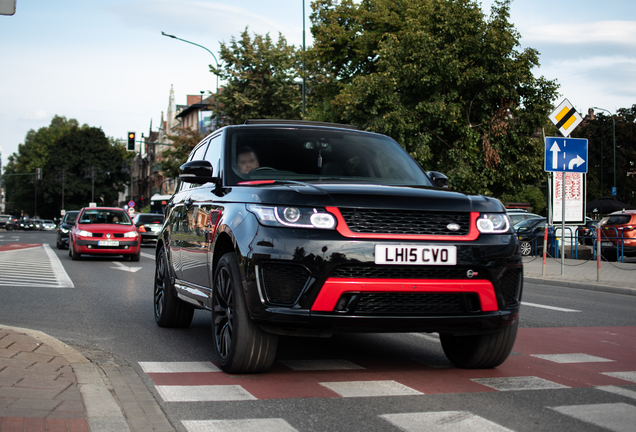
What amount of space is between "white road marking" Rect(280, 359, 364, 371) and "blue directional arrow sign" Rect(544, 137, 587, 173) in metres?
11.4

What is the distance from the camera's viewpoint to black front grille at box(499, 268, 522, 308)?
507 centimetres

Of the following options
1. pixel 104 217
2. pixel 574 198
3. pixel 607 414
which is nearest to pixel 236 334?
pixel 607 414

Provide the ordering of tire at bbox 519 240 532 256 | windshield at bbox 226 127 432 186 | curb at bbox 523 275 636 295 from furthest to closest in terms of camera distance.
A: 1. tire at bbox 519 240 532 256
2. curb at bbox 523 275 636 295
3. windshield at bbox 226 127 432 186

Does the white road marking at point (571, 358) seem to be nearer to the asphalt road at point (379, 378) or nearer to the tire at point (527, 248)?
the asphalt road at point (379, 378)

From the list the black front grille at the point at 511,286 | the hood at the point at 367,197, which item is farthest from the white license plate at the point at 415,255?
the black front grille at the point at 511,286

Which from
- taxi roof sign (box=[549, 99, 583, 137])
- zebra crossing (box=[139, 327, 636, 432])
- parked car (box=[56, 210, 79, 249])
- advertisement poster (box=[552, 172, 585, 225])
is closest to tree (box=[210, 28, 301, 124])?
parked car (box=[56, 210, 79, 249])

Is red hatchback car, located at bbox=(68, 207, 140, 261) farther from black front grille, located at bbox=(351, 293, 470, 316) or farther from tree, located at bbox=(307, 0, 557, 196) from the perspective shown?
black front grille, located at bbox=(351, 293, 470, 316)

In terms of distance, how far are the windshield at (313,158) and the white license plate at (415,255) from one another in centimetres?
119

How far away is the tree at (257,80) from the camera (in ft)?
139

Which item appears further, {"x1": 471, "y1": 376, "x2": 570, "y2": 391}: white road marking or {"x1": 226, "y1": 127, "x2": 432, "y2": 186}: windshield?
{"x1": 226, "y1": 127, "x2": 432, "y2": 186}: windshield

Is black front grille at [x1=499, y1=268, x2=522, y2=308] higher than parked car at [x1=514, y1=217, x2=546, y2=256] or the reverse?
higher

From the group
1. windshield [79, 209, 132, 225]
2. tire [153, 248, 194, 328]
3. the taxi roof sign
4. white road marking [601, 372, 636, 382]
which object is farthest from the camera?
windshield [79, 209, 132, 225]

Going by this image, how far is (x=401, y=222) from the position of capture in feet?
15.9

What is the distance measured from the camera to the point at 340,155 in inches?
250
